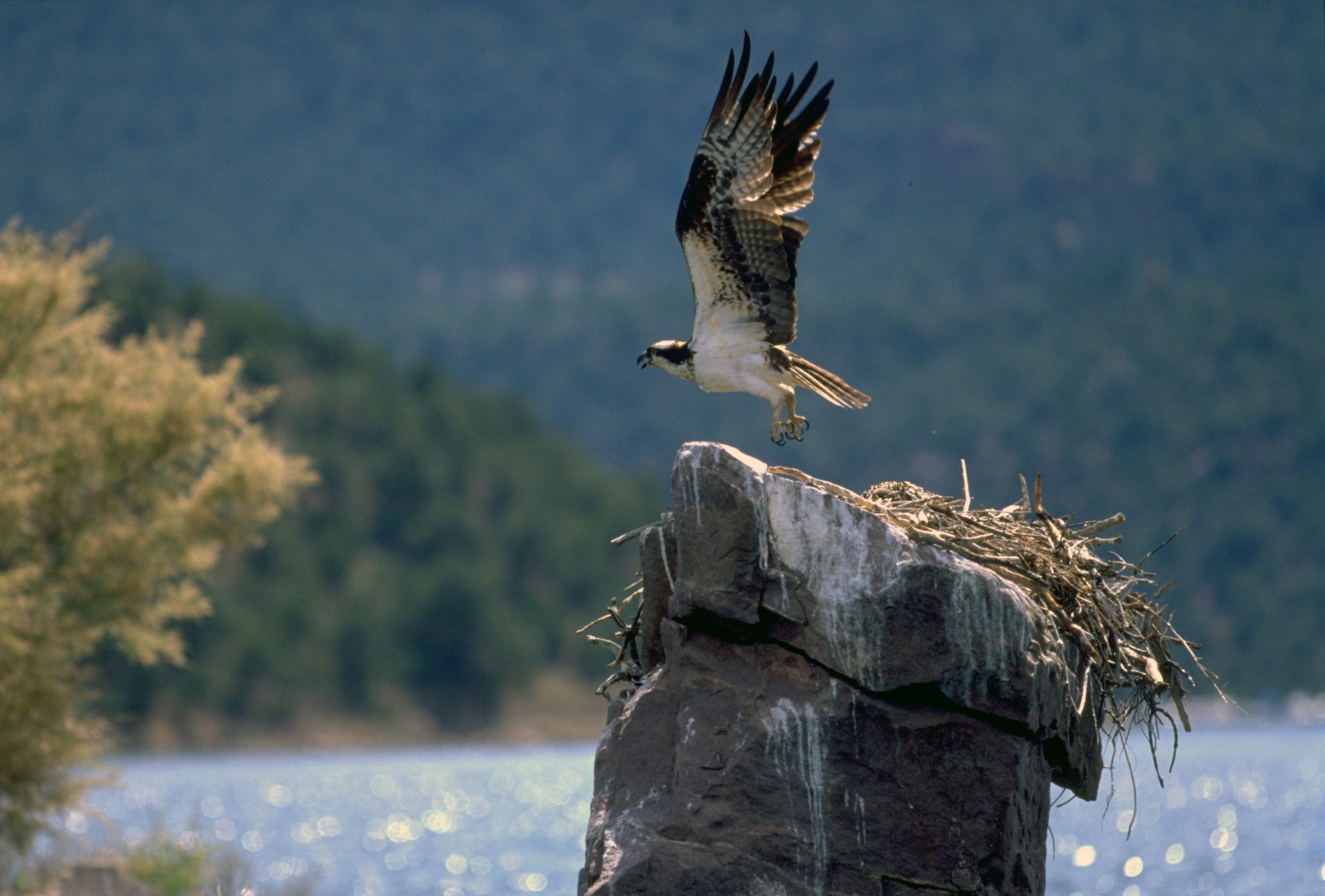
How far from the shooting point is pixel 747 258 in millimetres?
9750

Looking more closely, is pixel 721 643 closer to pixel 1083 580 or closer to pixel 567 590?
pixel 1083 580

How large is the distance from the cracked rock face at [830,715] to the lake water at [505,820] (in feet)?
7.64

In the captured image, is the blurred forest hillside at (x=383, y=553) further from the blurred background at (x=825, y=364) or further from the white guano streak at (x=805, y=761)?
the white guano streak at (x=805, y=761)

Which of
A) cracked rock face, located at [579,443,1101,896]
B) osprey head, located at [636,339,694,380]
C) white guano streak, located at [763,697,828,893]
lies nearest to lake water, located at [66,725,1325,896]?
cracked rock face, located at [579,443,1101,896]

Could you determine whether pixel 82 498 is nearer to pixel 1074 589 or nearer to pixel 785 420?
pixel 785 420

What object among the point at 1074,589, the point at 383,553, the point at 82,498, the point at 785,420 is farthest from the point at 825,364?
the point at 1074,589

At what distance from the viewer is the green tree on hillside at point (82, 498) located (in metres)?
16.7

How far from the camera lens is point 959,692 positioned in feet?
24.5

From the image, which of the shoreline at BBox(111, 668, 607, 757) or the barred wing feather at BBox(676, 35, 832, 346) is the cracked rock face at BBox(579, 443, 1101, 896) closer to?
the barred wing feather at BBox(676, 35, 832, 346)

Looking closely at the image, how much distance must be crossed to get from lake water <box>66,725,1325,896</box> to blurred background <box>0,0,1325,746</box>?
10.9 feet

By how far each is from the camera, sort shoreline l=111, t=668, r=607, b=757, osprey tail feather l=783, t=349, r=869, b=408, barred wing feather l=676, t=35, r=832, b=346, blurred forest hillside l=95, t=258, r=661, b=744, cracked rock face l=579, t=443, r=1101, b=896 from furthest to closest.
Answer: blurred forest hillside l=95, t=258, r=661, b=744
shoreline l=111, t=668, r=607, b=757
osprey tail feather l=783, t=349, r=869, b=408
barred wing feather l=676, t=35, r=832, b=346
cracked rock face l=579, t=443, r=1101, b=896

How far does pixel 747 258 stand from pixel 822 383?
956 mm

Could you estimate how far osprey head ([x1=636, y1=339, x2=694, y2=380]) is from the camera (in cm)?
998

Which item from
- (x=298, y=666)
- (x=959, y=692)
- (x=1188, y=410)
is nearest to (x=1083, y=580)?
(x=959, y=692)
